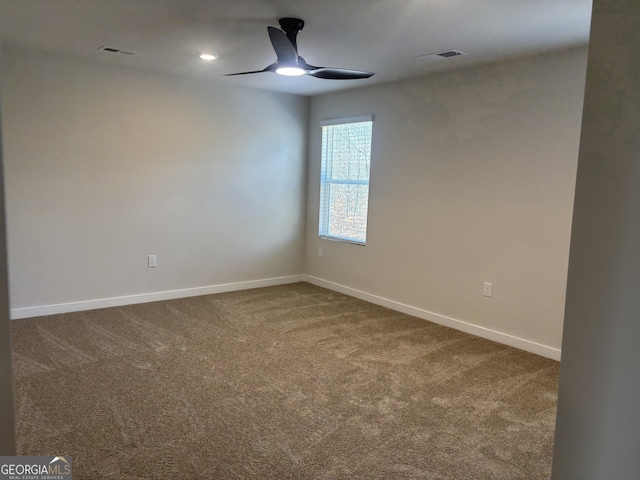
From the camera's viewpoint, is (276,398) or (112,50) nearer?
(276,398)

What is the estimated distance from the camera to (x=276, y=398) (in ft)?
9.40

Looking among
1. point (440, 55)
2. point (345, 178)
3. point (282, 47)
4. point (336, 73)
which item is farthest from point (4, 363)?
point (345, 178)

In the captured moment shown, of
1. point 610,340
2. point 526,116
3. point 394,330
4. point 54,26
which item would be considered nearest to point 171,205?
point 54,26

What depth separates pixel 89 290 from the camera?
4.54 metres

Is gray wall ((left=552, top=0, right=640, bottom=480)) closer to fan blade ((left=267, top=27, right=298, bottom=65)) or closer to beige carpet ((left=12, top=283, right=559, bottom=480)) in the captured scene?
beige carpet ((left=12, top=283, right=559, bottom=480))

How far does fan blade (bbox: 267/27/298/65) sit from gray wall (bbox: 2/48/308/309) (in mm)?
2227

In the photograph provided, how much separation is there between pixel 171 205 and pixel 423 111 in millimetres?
2742

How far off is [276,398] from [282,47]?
2157 millimetres

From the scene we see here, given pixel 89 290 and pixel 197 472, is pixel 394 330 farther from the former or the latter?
pixel 89 290

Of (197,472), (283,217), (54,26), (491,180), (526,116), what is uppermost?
(54,26)

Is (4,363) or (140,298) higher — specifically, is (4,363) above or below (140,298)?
above

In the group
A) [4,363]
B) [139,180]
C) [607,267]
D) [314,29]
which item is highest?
[314,29]

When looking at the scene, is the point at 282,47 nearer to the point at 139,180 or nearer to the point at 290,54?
the point at 290,54

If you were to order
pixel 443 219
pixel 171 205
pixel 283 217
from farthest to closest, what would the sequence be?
pixel 283 217 < pixel 171 205 < pixel 443 219
